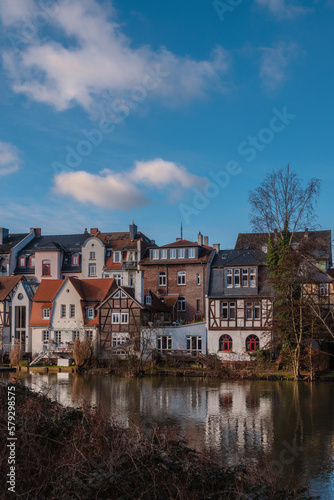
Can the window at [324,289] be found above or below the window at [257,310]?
above

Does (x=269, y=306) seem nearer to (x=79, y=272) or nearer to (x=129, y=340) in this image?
(x=129, y=340)

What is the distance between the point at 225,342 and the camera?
138 feet

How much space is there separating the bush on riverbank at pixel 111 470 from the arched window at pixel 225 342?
31.4m

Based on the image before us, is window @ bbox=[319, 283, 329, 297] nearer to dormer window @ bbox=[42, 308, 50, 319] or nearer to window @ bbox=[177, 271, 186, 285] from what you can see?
window @ bbox=[177, 271, 186, 285]

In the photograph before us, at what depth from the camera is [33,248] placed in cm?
5866

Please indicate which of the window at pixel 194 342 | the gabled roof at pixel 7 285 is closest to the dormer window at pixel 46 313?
the gabled roof at pixel 7 285

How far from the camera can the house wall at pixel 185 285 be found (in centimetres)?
4912

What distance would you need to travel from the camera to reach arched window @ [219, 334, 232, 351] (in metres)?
42.0

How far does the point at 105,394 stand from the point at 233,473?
18.4 metres

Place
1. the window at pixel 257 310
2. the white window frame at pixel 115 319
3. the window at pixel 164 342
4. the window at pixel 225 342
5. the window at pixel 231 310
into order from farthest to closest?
the white window frame at pixel 115 319
the window at pixel 231 310
the window at pixel 164 342
the window at pixel 225 342
the window at pixel 257 310

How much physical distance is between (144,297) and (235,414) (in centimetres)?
2405

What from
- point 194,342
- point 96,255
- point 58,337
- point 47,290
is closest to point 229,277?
point 194,342

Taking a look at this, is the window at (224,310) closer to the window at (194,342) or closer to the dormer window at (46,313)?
the window at (194,342)

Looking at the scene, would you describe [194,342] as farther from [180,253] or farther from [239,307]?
[180,253]
